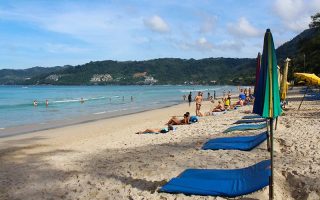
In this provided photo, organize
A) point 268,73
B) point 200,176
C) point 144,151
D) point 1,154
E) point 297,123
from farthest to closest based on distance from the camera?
point 297,123, point 1,154, point 144,151, point 200,176, point 268,73

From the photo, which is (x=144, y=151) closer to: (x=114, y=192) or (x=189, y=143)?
(x=189, y=143)

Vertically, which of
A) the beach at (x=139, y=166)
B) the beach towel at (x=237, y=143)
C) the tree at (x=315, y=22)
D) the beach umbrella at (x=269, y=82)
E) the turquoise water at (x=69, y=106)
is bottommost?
the turquoise water at (x=69, y=106)

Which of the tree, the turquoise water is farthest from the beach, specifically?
the tree

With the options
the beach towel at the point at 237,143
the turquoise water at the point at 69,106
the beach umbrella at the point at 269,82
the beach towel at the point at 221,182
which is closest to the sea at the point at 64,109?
the turquoise water at the point at 69,106

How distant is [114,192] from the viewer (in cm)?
723

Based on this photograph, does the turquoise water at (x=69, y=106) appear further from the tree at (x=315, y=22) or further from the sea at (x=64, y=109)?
the tree at (x=315, y=22)

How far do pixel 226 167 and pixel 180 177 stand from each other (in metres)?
1.30

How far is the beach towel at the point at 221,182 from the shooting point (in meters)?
6.34

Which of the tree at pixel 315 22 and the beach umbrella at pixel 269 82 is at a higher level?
the tree at pixel 315 22

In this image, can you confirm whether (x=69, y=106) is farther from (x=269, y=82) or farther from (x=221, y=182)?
(x=269, y=82)

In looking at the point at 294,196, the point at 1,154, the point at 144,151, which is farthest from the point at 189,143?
the point at 1,154

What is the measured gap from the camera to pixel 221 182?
6711 millimetres

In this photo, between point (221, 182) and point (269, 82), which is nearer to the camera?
point (269, 82)

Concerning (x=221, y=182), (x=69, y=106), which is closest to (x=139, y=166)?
(x=221, y=182)
